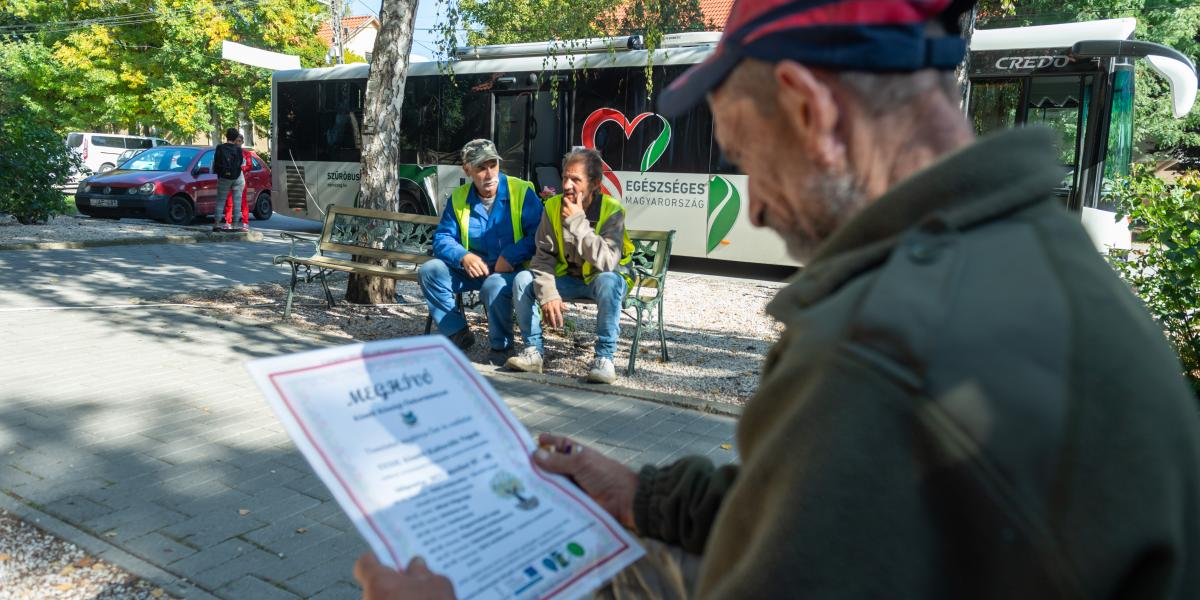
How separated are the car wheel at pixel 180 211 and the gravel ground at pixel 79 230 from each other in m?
0.34

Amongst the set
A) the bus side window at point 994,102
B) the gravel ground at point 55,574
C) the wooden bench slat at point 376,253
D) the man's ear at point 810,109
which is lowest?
the gravel ground at point 55,574

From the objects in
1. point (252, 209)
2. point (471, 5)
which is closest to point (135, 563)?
point (471, 5)

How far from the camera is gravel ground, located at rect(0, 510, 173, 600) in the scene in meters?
2.96

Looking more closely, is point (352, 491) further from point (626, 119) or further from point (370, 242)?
point (626, 119)

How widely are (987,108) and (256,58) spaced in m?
13.5

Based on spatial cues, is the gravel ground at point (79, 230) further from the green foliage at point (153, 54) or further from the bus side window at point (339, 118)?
the green foliage at point (153, 54)

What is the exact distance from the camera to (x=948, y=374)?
80 centimetres

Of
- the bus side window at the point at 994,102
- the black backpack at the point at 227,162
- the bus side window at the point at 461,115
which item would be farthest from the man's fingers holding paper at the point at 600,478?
the black backpack at the point at 227,162

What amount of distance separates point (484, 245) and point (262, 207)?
52.5ft

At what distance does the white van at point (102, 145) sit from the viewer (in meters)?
32.2

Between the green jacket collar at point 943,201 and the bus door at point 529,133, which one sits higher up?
the bus door at point 529,133

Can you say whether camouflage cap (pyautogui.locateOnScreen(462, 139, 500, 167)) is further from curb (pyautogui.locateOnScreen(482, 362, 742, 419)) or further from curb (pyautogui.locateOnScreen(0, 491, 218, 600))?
curb (pyautogui.locateOnScreen(0, 491, 218, 600))

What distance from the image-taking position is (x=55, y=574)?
3084mm

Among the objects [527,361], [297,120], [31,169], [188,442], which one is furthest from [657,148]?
[31,169]
